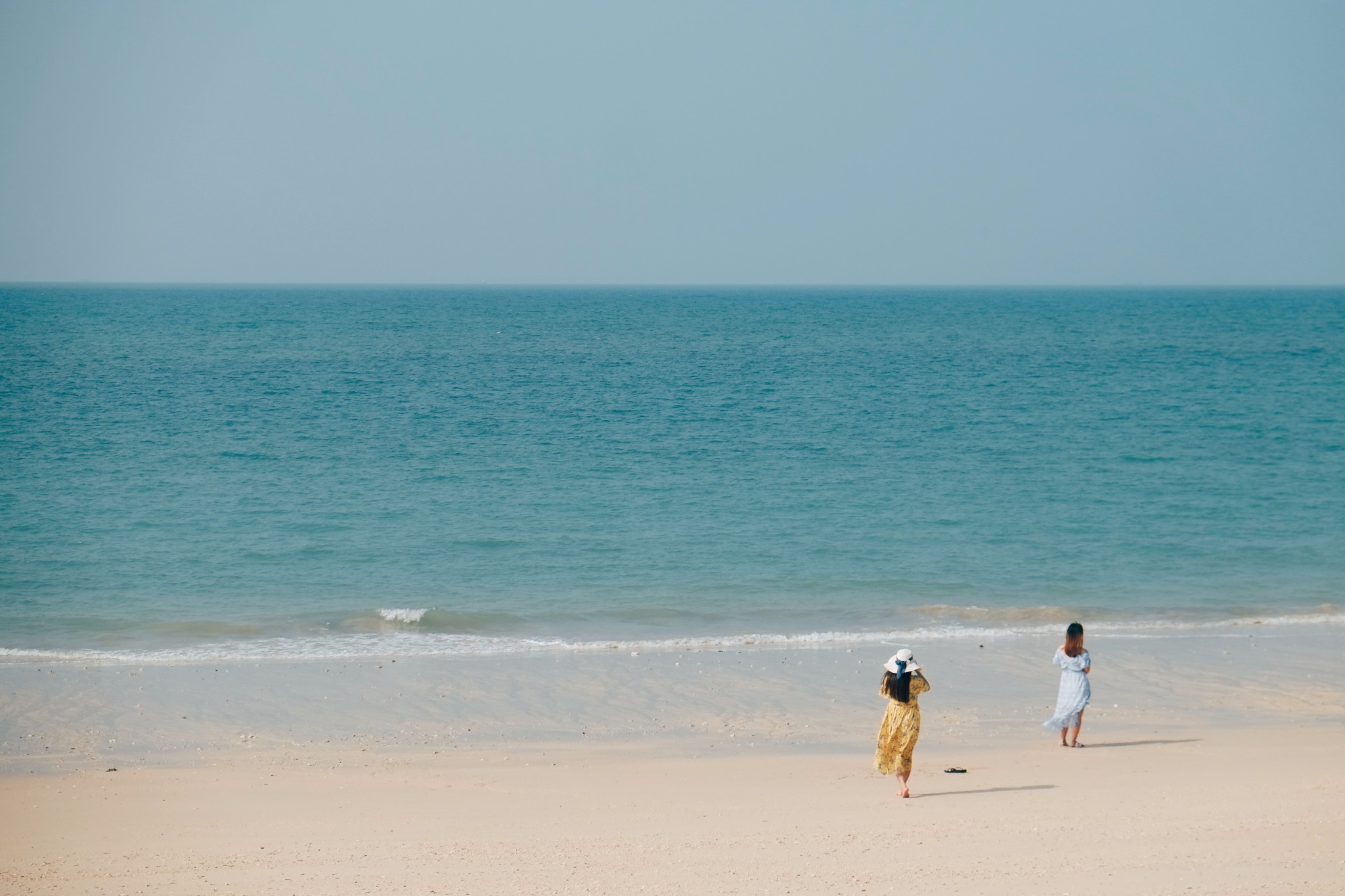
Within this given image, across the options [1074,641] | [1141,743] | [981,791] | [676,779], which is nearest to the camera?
[981,791]

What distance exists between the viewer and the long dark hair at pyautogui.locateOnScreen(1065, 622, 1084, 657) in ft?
35.1

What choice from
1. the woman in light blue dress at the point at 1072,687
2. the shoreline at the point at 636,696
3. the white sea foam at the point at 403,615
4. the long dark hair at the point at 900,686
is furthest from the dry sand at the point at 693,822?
the white sea foam at the point at 403,615

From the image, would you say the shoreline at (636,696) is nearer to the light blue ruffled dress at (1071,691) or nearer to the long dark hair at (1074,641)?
the light blue ruffled dress at (1071,691)

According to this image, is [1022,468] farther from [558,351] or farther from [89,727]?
[558,351]

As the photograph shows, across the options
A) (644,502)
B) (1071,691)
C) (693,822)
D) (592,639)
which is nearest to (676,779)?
(693,822)

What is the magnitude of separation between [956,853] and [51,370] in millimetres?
48098

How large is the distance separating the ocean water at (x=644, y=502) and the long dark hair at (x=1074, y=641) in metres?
5.10

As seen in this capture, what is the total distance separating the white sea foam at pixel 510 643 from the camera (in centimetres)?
1477

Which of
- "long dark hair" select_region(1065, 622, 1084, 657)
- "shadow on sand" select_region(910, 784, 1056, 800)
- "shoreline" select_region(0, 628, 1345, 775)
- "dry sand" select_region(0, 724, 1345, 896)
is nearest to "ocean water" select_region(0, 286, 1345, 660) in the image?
"shoreline" select_region(0, 628, 1345, 775)

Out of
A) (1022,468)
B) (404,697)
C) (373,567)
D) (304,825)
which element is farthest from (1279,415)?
(304,825)

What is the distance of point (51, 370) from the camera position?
152 ft

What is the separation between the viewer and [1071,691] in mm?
10812

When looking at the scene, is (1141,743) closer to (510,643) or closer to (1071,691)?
(1071,691)

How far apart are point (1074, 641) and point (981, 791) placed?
2.04 meters
